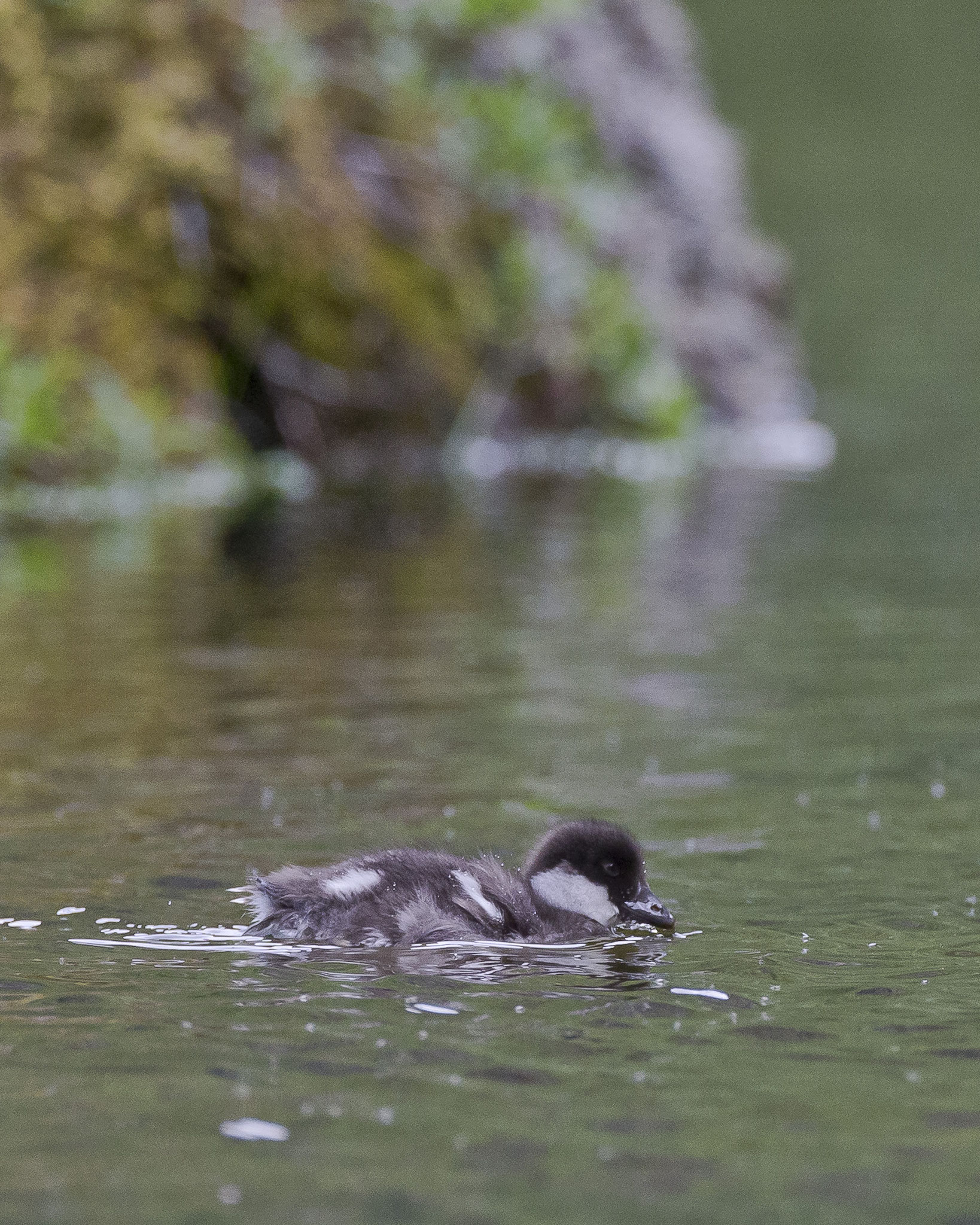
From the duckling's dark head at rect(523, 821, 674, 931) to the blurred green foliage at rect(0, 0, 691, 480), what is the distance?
40.8 ft

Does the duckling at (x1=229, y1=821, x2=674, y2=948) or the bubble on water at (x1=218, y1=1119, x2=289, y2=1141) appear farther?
the duckling at (x1=229, y1=821, x2=674, y2=948)

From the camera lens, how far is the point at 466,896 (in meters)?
5.86

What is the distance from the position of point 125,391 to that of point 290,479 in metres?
2.10

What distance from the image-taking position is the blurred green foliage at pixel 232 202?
1902 cm

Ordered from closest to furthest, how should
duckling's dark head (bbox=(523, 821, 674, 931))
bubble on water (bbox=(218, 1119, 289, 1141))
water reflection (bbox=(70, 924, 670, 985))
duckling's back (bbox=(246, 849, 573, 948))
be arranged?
bubble on water (bbox=(218, 1119, 289, 1141)) < water reflection (bbox=(70, 924, 670, 985)) < duckling's back (bbox=(246, 849, 573, 948)) < duckling's dark head (bbox=(523, 821, 674, 931))

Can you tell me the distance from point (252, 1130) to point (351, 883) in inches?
63.3

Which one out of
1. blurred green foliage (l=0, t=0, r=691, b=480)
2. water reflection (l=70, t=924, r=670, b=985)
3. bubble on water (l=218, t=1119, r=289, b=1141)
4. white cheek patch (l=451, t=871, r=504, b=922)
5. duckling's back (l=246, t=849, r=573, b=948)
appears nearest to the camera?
bubble on water (l=218, t=1119, r=289, b=1141)

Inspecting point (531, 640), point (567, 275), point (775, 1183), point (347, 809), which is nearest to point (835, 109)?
point (567, 275)

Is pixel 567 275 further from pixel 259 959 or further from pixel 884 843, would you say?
pixel 259 959

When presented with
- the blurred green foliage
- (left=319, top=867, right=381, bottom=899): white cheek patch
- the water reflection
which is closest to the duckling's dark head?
the water reflection

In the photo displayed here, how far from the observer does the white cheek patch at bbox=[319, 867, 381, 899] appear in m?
5.80

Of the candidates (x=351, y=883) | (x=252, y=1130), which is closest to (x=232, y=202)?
(x=351, y=883)

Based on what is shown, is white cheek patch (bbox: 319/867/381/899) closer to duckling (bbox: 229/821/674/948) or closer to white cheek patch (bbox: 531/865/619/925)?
duckling (bbox: 229/821/674/948)

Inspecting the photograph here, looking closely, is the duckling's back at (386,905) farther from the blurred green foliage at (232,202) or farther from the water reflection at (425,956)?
the blurred green foliage at (232,202)
